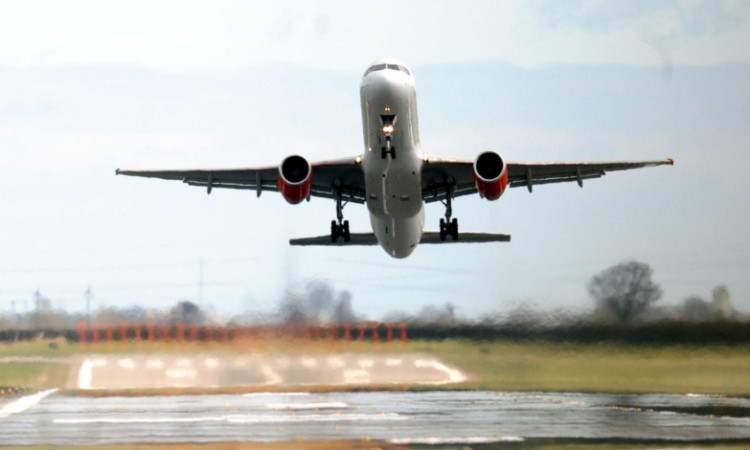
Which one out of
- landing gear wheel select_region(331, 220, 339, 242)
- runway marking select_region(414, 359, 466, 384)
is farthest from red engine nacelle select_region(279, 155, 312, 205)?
runway marking select_region(414, 359, 466, 384)

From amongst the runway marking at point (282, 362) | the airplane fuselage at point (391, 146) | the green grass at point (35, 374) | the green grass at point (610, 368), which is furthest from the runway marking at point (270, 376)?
the green grass at point (35, 374)

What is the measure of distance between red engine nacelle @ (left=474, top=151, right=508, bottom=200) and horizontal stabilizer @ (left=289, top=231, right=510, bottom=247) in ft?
17.9

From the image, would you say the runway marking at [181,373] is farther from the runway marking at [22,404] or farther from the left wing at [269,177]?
the left wing at [269,177]

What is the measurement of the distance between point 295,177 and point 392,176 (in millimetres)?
2637

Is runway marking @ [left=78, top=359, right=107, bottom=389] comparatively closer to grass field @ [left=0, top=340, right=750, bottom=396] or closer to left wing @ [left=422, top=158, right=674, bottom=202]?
grass field @ [left=0, top=340, right=750, bottom=396]

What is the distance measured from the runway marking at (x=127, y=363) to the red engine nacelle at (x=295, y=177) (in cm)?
854

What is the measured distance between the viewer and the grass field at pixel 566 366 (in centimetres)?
3453

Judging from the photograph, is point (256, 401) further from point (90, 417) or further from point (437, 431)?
point (437, 431)

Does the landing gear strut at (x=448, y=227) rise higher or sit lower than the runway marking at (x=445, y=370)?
higher

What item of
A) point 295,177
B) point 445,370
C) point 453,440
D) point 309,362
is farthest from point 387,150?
point 309,362

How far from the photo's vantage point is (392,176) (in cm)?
3158

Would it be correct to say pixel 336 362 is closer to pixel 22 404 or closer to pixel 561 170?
pixel 561 170

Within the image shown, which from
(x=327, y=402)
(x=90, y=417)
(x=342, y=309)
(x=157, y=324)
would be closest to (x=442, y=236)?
(x=342, y=309)

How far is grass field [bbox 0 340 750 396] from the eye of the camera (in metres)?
34.5
